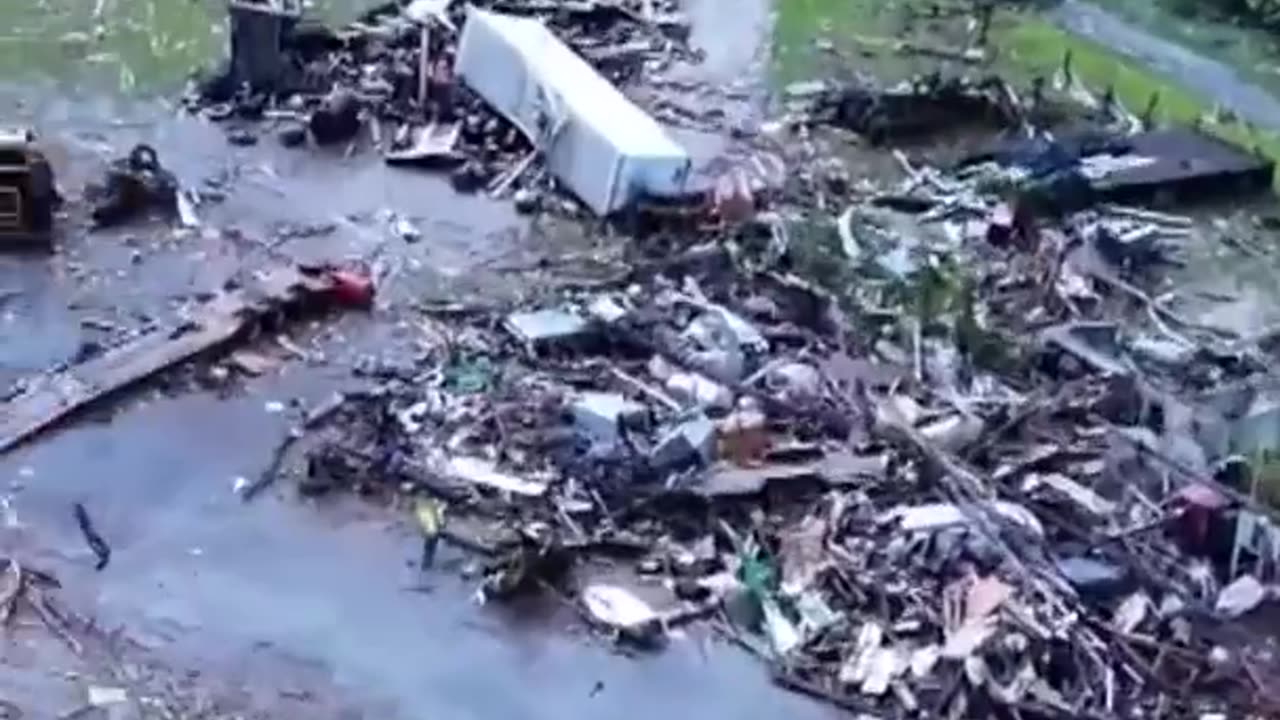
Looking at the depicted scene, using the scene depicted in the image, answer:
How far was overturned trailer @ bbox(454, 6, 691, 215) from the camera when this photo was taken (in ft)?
48.6

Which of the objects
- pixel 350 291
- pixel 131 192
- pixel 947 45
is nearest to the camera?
pixel 350 291

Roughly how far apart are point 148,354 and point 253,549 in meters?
2.01

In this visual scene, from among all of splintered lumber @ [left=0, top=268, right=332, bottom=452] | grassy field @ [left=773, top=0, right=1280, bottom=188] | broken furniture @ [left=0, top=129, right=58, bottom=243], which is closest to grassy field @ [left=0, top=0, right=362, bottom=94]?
broken furniture @ [left=0, top=129, right=58, bottom=243]

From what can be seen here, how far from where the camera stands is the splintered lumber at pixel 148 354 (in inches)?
480

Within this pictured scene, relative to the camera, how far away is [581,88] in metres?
15.7

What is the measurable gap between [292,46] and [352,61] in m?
0.48

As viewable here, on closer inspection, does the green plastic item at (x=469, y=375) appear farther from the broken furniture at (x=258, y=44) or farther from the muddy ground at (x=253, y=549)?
the broken furniture at (x=258, y=44)

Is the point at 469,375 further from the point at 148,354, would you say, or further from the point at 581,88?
the point at 581,88

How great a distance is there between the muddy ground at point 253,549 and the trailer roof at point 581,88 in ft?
2.40

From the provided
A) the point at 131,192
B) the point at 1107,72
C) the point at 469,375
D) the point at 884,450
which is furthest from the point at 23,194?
the point at 1107,72

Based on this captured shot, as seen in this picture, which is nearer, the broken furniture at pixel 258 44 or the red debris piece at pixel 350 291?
the red debris piece at pixel 350 291

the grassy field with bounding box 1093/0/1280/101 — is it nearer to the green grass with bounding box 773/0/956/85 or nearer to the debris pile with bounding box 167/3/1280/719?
the green grass with bounding box 773/0/956/85

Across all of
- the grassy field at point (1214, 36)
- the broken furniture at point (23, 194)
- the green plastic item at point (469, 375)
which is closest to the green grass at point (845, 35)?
the grassy field at point (1214, 36)

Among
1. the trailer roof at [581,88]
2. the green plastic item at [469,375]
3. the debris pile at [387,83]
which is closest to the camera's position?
the green plastic item at [469,375]
